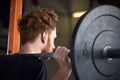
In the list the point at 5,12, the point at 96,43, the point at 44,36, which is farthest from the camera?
the point at 5,12

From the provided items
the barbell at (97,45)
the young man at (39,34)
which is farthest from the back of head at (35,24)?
the barbell at (97,45)

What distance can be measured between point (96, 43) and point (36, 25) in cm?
45

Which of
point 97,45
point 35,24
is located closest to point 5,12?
point 35,24

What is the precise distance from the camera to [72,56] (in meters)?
1.22

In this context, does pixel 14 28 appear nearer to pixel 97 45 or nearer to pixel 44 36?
pixel 44 36

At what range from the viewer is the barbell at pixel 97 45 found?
124 centimetres

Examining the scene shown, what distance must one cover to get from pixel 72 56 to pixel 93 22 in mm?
172

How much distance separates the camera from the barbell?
1.24m

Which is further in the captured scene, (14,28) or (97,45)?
(14,28)

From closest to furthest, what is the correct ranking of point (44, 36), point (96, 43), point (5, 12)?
point (96, 43) → point (44, 36) → point (5, 12)

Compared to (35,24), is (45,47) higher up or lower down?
lower down

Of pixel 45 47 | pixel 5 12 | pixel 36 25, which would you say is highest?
pixel 5 12

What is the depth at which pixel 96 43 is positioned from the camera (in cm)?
131

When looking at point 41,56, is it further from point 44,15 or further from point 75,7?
point 75,7
